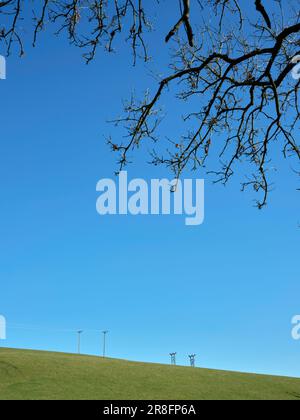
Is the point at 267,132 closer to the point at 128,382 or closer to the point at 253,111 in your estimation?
the point at 253,111

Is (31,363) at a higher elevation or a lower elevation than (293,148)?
lower

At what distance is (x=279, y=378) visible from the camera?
124 ft

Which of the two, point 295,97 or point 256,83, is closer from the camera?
point 256,83

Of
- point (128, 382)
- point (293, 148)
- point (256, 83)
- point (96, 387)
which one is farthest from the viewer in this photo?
point (128, 382)

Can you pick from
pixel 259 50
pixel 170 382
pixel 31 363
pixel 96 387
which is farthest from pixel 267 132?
pixel 31 363

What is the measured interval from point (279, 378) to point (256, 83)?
116ft

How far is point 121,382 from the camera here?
97.1 feet

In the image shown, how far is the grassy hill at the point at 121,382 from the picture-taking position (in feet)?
85.9

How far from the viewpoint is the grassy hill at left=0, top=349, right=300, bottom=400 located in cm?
2619

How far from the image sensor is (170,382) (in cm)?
3106
